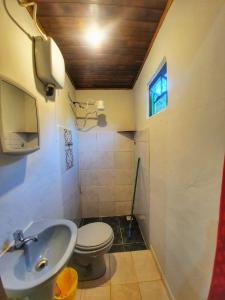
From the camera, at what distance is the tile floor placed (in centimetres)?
138

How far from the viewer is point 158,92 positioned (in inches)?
66.2

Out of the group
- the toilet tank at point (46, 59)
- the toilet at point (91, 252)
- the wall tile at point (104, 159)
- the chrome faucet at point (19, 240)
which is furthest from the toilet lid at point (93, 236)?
the toilet tank at point (46, 59)

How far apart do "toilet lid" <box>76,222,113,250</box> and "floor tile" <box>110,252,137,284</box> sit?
38cm

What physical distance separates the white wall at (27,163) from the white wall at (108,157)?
0.99m

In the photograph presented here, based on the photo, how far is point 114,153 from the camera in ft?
8.76

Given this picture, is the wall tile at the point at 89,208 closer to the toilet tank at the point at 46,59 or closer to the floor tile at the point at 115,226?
the floor tile at the point at 115,226

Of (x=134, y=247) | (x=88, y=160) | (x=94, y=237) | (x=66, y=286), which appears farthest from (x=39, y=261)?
(x=88, y=160)

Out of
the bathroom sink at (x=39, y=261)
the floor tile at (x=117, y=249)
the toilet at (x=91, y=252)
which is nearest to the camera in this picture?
the bathroom sink at (x=39, y=261)

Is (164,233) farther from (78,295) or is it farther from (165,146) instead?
(78,295)

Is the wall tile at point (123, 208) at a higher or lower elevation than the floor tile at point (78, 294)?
higher

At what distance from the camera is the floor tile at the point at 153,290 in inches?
53.2

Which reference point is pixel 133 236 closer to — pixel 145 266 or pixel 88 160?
pixel 145 266

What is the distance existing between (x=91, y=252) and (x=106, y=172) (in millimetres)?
1362

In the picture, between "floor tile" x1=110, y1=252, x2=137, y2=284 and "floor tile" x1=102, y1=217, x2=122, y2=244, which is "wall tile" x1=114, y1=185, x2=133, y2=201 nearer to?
"floor tile" x1=102, y1=217, x2=122, y2=244
